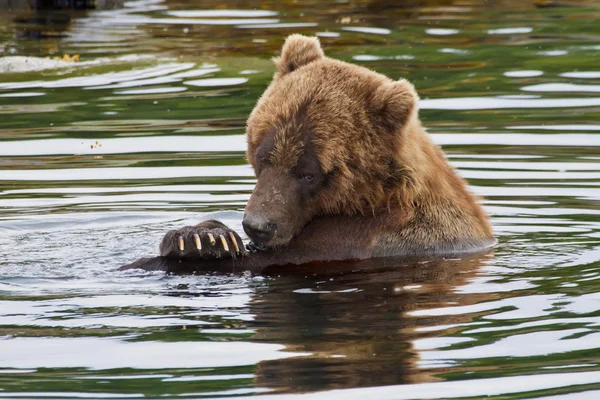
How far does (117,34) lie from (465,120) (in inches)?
308

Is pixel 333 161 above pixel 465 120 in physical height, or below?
above

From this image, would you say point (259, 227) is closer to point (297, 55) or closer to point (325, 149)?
point (325, 149)

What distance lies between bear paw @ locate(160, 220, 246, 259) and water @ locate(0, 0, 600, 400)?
0.47ft

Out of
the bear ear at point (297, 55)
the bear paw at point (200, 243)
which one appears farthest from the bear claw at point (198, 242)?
the bear ear at point (297, 55)

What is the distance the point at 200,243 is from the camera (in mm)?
7000

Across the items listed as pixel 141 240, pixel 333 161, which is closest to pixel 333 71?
pixel 333 161

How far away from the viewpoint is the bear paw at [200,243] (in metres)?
7.01

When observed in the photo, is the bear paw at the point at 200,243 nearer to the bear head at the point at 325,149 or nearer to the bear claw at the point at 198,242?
the bear claw at the point at 198,242

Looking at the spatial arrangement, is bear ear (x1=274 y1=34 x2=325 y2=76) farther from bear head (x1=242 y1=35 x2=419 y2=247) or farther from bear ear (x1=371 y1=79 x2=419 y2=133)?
bear ear (x1=371 y1=79 x2=419 y2=133)

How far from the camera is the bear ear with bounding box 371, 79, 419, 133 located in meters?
7.14

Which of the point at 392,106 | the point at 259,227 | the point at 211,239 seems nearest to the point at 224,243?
the point at 211,239

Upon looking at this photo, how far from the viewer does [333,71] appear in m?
7.43

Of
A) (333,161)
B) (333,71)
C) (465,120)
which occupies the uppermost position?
(333,71)

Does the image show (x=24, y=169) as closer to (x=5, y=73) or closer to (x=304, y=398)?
(x=5, y=73)
